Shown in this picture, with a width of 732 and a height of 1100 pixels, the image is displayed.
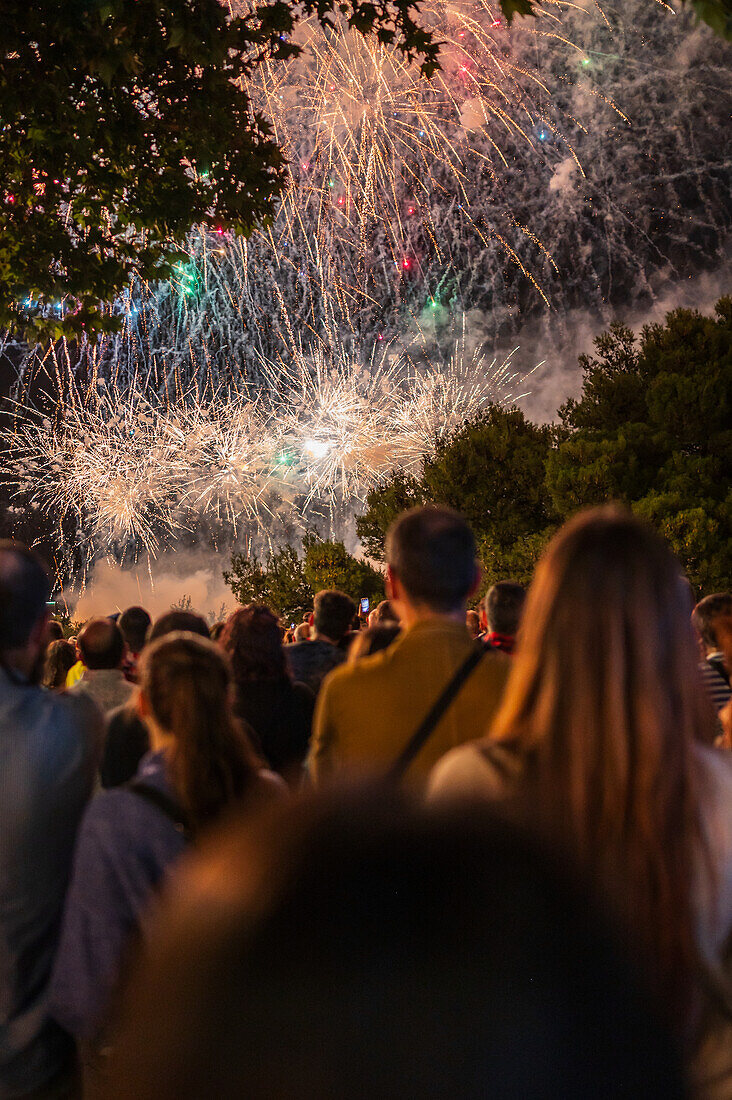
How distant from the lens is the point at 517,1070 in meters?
0.66

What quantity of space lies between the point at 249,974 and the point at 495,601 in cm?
438

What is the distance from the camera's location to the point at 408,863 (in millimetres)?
692

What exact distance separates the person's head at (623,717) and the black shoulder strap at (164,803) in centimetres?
106

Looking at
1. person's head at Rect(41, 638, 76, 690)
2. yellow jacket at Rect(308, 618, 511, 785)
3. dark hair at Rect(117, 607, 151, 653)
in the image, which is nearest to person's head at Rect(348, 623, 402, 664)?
yellow jacket at Rect(308, 618, 511, 785)

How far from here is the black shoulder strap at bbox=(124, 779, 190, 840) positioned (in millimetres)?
2326

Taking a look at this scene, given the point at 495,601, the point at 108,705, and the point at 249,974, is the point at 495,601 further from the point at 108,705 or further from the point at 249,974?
the point at 249,974

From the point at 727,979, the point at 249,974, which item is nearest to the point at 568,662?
the point at 727,979

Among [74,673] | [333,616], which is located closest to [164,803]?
[333,616]

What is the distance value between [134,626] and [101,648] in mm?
1290

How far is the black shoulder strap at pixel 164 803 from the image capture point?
233 centimetres

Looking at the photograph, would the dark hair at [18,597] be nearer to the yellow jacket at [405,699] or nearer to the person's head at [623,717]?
the yellow jacket at [405,699]

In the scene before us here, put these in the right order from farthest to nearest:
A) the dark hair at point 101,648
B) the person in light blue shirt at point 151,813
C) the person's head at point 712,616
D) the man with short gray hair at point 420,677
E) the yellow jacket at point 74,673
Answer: the yellow jacket at point 74,673
the dark hair at point 101,648
the person's head at point 712,616
the man with short gray hair at point 420,677
the person in light blue shirt at point 151,813

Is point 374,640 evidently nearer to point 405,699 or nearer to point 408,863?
point 405,699

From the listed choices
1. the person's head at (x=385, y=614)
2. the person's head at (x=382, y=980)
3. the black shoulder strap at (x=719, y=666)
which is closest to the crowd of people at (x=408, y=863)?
the person's head at (x=382, y=980)
